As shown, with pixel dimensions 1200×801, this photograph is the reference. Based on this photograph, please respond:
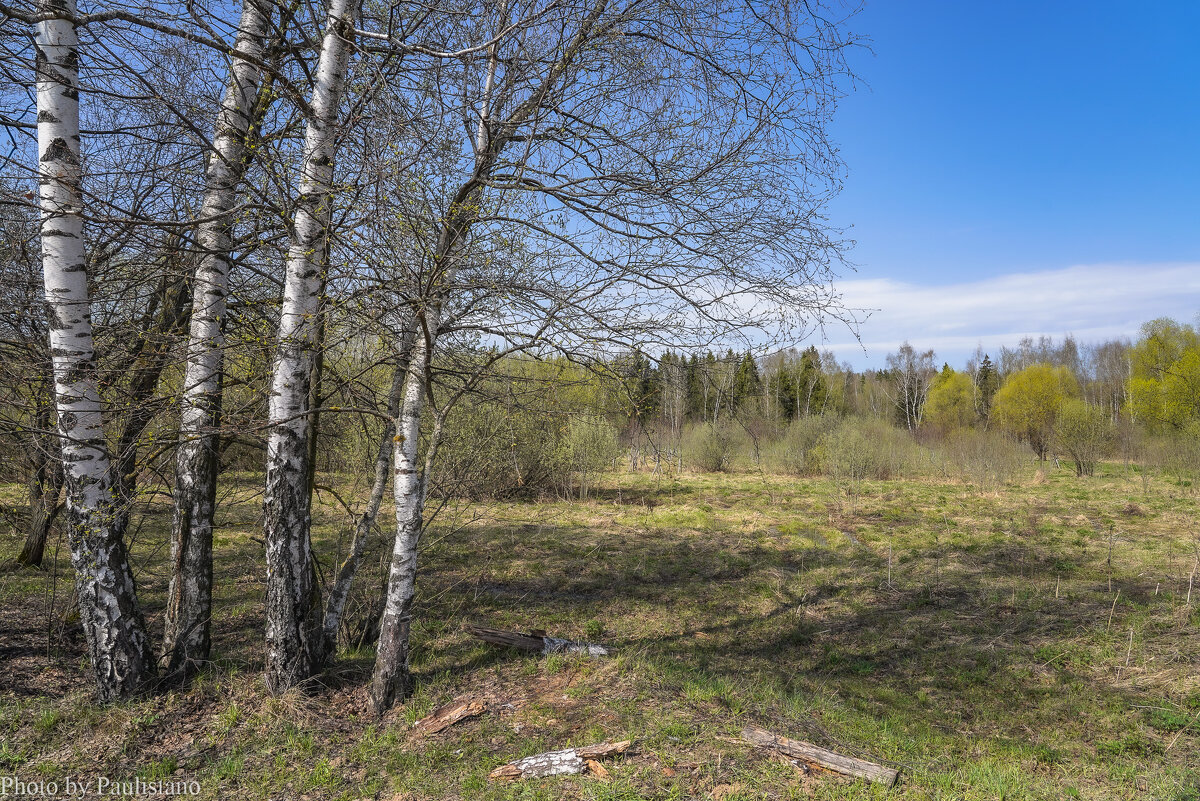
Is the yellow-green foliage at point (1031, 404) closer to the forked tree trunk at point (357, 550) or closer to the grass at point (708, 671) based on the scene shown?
the grass at point (708, 671)

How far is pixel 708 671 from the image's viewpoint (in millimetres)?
5480

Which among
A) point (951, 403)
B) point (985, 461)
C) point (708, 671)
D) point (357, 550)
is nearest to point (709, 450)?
point (985, 461)

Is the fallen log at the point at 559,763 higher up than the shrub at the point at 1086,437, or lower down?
lower down

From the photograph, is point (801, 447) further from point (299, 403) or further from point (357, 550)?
point (299, 403)

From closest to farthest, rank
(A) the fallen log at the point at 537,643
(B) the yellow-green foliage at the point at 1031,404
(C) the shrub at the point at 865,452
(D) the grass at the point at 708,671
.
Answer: (D) the grass at the point at 708,671, (A) the fallen log at the point at 537,643, (C) the shrub at the point at 865,452, (B) the yellow-green foliage at the point at 1031,404

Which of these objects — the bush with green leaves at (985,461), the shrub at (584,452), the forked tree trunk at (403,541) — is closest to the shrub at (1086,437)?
the bush with green leaves at (985,461)

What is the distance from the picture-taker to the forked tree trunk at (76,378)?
11.4 ft

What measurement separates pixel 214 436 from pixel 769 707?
418cm

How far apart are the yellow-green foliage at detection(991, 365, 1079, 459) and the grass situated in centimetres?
2368

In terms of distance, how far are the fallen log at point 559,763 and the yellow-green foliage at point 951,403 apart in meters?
45.0

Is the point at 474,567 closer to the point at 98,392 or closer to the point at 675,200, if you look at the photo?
the point at 98,392

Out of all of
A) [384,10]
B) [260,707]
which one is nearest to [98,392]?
[260,707]

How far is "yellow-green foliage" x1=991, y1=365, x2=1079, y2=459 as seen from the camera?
3338 cm

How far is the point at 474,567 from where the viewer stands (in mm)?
9516
